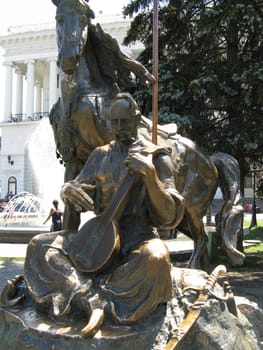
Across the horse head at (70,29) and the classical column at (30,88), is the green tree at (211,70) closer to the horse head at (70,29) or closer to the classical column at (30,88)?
the horse head at (70,29)

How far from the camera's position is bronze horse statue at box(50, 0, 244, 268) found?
16.6ft

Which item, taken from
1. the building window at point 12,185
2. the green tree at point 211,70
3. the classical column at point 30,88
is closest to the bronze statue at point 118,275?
the green tree at point 211,70

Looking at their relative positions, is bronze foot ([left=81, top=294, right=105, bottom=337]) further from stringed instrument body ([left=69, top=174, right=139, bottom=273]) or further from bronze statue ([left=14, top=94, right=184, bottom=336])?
stringed instrument body ([left=69, top=174, right=139, bottom=273])

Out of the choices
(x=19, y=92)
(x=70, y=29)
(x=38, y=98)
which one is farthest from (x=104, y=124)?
(x=38, y=98)

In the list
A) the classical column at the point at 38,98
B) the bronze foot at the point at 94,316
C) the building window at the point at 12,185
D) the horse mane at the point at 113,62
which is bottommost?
the building window at the point at 12,185

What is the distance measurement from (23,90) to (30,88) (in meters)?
5.82

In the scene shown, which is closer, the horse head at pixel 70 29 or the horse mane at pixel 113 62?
the horse head at pixel 70 29

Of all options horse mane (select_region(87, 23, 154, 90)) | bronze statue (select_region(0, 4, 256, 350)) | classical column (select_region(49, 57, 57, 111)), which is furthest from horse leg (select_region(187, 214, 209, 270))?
classical column (select_region(49, 57, 57, 111))

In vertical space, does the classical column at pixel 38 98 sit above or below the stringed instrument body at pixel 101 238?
above

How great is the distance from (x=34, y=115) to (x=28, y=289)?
171 ft

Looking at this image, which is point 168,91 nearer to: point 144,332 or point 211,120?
point 211,120

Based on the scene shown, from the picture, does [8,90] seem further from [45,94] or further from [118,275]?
[118,275]

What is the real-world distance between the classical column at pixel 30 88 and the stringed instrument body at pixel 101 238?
169 ft

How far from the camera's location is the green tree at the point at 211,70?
10.0 meters
